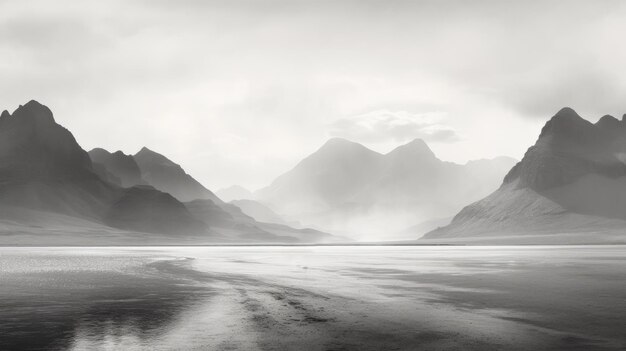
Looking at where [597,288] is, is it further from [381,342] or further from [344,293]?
[381,342]

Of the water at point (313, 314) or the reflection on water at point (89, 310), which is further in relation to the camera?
the reflection on water at point (89, 310)

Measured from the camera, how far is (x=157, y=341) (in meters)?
20.3

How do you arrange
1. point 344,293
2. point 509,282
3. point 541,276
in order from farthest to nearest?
point 541,276, point 509,282, point 344,293

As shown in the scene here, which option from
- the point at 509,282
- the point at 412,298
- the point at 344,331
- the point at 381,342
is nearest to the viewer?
the point at 381,342

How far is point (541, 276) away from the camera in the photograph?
165 feet

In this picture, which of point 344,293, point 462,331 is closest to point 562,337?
point 462,331

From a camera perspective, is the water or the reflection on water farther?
the reflection on water

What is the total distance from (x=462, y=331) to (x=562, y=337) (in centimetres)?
369

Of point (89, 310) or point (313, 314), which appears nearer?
point (313, 314)

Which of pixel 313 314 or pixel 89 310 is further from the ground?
pixel 313 314

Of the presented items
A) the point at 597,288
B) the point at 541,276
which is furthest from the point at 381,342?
the point at 541,276

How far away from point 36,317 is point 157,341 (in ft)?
31.1

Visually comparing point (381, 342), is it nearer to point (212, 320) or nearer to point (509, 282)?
point (212, 320)

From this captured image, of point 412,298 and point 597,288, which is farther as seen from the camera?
point 597,288
